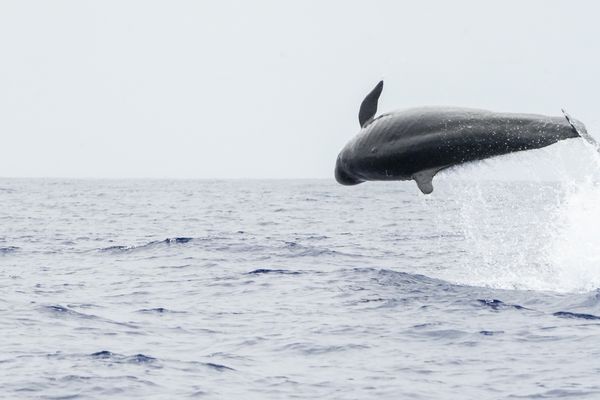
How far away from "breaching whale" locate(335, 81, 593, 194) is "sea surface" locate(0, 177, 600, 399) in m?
2.07

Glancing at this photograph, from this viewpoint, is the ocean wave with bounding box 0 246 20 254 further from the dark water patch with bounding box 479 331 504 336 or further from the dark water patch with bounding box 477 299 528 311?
the dark water patch with bounding box 479 331 504 336

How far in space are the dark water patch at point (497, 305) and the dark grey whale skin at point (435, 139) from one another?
586 cm

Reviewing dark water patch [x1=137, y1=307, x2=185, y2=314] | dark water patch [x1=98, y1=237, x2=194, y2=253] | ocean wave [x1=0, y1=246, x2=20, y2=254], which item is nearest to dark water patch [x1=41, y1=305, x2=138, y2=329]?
dark water patch [x1=137, y1=307, x2=185, y2=314]

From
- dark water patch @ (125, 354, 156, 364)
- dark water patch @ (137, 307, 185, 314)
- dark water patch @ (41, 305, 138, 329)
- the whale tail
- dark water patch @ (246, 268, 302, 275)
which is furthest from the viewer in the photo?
dark water patch @ (246, 268, 302, 275)

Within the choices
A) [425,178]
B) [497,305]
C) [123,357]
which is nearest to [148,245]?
[497,305]

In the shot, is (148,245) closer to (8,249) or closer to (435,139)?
(8,249)

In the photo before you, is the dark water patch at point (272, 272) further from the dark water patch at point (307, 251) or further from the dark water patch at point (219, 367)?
the dark water patch at point (219, 367)

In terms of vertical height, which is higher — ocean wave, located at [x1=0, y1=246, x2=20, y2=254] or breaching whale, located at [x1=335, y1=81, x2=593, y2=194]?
breaching whale, located at [x1=335, y1=81, x2=593, y2=194]

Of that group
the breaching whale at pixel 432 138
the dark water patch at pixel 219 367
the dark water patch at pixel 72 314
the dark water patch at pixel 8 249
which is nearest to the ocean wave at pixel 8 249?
the dark water patch at pixel 8 249

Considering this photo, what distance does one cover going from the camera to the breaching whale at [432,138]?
1160cm

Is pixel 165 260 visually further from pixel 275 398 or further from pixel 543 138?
pixel 543 138

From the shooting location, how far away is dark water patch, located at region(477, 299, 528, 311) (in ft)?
58.4

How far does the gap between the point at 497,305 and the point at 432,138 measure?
680 cm

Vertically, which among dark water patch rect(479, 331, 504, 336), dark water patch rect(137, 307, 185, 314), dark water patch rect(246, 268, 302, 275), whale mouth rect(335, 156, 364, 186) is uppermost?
whale mouth rect(335, 156, 364, 186)
